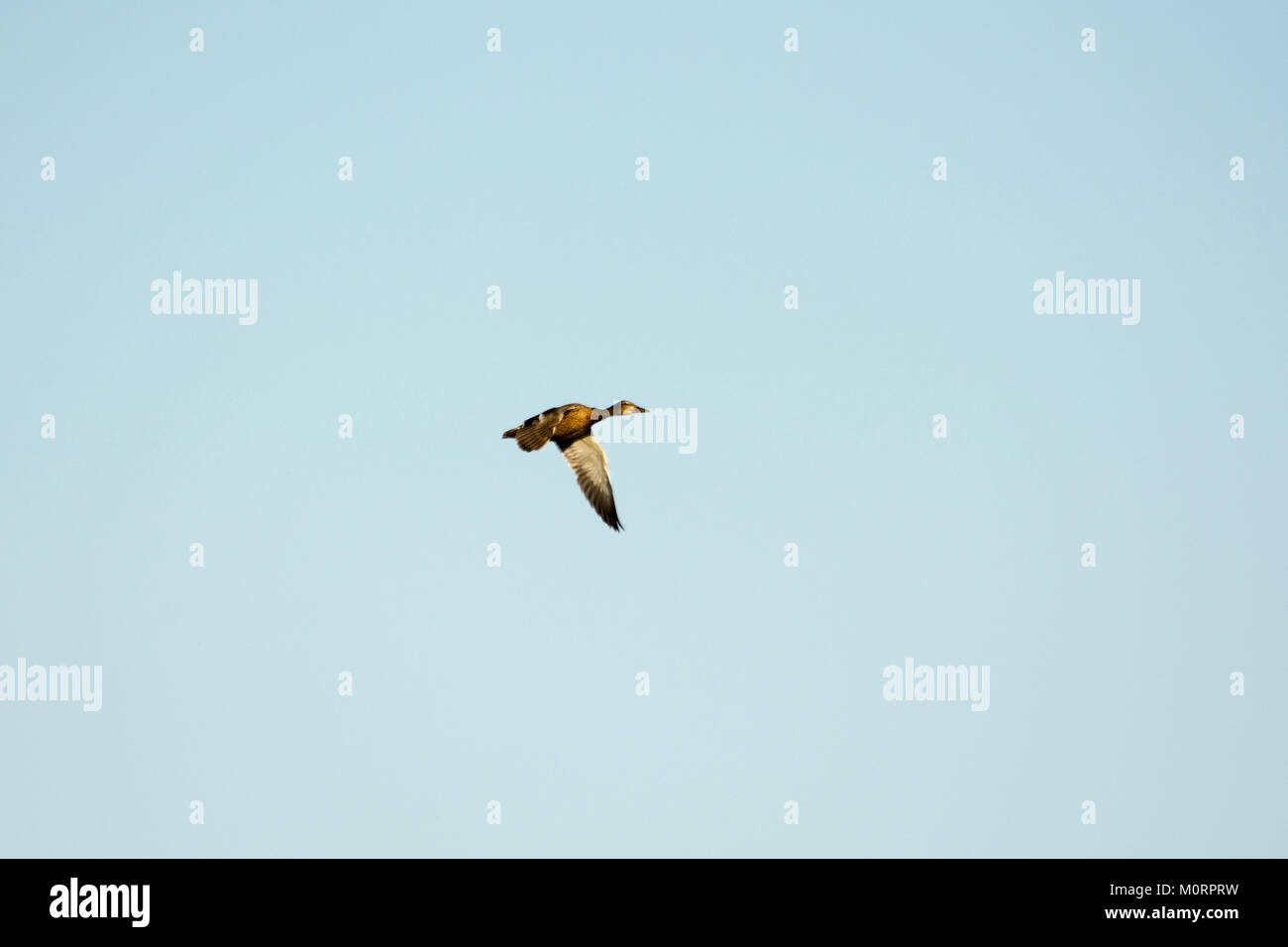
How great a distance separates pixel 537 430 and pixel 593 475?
3115mm

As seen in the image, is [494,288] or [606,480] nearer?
[606,480]

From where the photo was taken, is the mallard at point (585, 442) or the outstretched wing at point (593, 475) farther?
the outstretched wing at point (593, 475)

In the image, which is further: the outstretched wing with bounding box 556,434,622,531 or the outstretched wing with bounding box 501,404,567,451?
the outstretched wing with bounding box 556,434,622,531

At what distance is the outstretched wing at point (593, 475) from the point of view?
52.2 metres

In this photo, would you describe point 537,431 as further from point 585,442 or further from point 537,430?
point 585,442

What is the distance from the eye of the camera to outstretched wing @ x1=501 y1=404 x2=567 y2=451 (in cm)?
4925

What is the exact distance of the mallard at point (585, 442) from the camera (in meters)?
50.4

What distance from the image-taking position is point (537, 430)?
49969 millimetres
